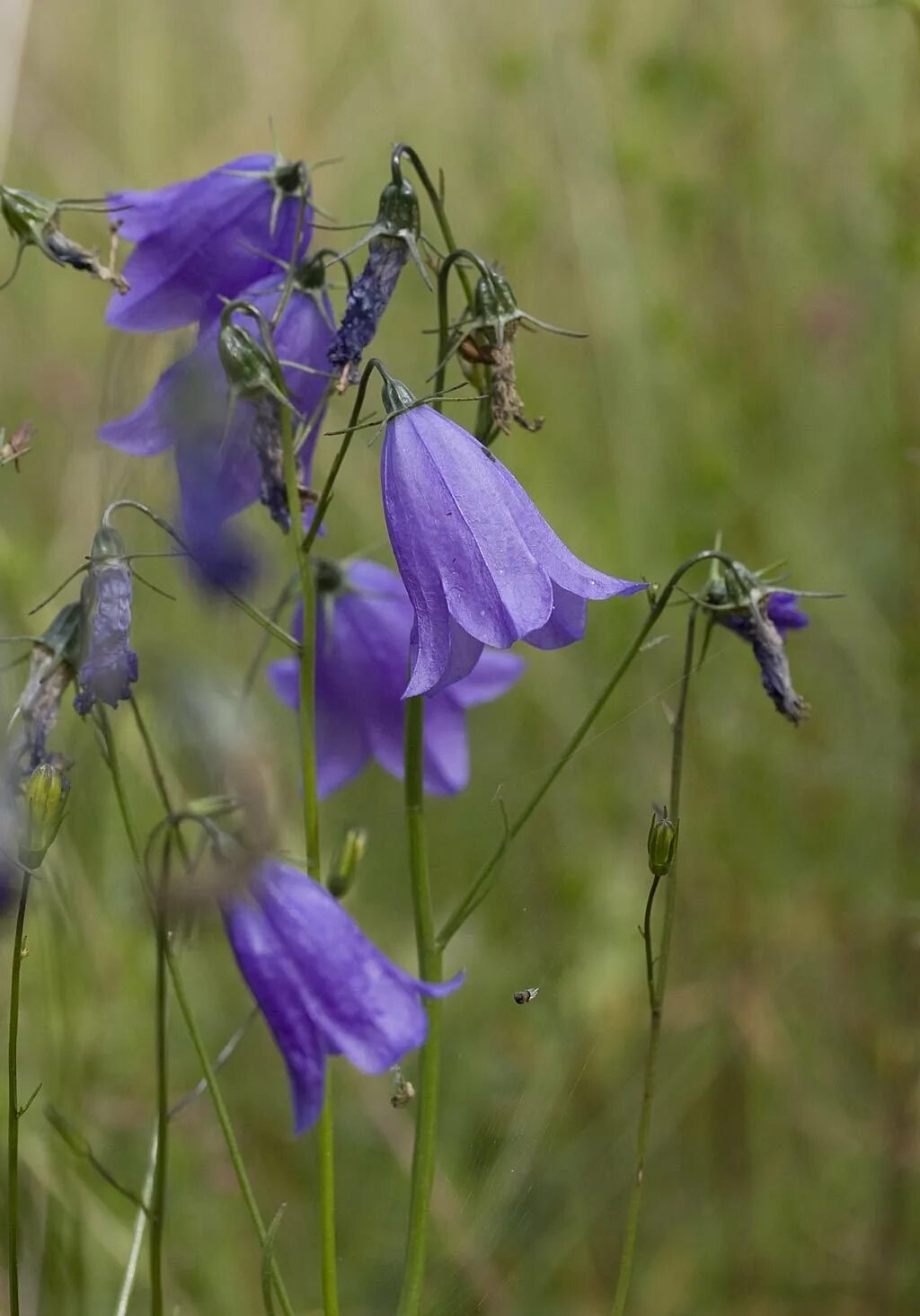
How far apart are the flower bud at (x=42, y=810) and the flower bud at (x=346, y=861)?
1.31ft

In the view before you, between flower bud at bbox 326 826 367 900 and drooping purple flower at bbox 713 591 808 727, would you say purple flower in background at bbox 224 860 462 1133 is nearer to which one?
flower bud at bbox 326 826 367 900

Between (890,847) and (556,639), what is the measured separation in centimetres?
166

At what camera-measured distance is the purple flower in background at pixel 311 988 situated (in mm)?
1215

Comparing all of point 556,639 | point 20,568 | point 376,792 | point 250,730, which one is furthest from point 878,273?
point 250,730

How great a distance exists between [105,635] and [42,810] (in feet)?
0.50

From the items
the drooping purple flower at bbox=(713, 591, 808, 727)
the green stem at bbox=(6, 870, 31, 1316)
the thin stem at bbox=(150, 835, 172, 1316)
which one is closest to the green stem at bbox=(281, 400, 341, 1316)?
the thin stem at bbox=(150, 835, 172, 1316)

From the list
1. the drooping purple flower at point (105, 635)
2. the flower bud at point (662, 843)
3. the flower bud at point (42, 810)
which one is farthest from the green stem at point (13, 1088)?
the flower bud at point (662, 843)

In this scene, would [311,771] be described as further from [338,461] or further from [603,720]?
Result: [603,720]

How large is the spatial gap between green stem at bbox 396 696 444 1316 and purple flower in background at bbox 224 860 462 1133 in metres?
0.09

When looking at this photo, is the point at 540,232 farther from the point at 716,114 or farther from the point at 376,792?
the point at 376,792

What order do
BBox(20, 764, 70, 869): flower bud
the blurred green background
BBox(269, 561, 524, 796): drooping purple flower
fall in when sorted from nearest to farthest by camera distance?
1. BBox(20, 764, 70, 869): flower bud
2. BBox(269, 561, 524, 796): drooping purple flower
3. the blurred green background

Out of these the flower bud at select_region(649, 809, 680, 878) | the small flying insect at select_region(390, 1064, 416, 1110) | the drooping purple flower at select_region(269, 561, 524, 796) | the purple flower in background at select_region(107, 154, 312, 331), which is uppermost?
the purple flower in background at select_region(107, 154, 312, 331)

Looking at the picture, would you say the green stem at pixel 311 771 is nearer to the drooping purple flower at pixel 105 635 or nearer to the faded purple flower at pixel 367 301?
the faded purple flower at pixel 367 301

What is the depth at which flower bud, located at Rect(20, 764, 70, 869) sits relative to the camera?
108cm
